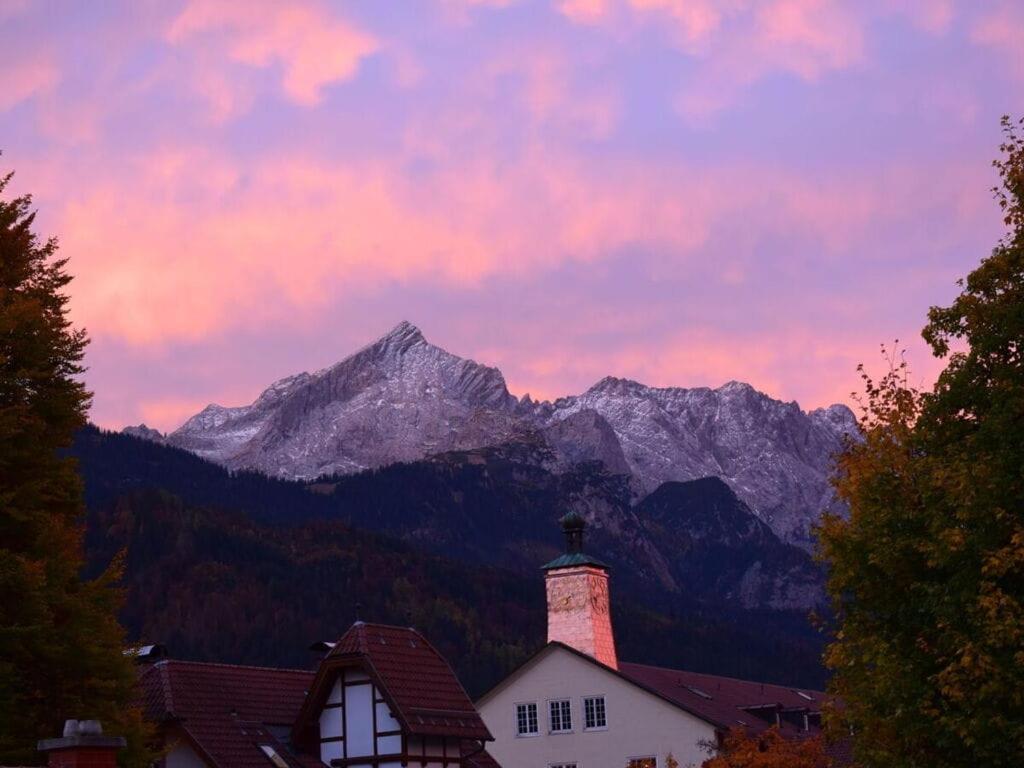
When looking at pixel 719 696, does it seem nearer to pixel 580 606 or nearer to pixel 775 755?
pixel 580 606

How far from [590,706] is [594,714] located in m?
0.42

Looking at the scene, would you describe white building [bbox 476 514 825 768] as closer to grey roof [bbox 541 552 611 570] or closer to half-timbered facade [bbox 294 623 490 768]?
grey roof [bbox 541 552 611 570]

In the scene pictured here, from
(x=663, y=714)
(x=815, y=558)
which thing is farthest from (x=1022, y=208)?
(x=663, y=714)

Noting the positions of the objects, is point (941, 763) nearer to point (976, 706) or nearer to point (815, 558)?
point (976, 706)

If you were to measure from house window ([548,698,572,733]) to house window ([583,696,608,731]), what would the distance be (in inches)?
30.8

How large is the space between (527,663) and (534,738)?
3545 mm

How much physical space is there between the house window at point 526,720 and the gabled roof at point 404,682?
55.5 ft

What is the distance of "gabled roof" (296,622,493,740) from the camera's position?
62656 millimetres

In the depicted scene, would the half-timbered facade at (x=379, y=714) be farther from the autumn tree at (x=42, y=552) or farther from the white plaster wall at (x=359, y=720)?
the autumn tree at (x=42, y=552)

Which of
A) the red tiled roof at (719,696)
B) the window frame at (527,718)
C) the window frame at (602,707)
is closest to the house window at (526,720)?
the window frame at (527,718)

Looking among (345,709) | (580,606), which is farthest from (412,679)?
(580,606)

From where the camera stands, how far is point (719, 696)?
285ft

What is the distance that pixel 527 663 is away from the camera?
8219 cm

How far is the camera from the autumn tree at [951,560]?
3250 centimetres
